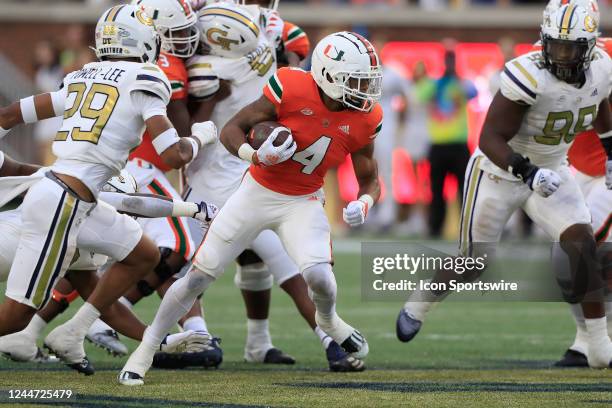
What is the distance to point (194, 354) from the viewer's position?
662 cm

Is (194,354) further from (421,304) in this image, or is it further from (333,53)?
(333,53)

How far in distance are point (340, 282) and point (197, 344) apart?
498 centimetres

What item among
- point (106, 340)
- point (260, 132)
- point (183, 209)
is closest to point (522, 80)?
point (260, 132)

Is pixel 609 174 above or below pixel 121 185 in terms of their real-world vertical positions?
below

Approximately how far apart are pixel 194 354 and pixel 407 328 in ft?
3.90

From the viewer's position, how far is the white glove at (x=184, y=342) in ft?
20.7

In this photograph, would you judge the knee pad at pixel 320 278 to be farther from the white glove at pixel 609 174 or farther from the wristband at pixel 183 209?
the white glove at pixel 609 174

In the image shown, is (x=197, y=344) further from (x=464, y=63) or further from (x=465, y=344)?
(x=464, y=63)

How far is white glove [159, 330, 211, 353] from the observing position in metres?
6.32

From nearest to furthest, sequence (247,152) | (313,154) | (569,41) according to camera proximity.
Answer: (247,152), (313,154), (569,41)

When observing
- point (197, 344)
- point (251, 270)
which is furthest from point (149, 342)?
point (251, 270)

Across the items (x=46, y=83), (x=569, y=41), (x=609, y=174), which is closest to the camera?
(x=569, y=41)

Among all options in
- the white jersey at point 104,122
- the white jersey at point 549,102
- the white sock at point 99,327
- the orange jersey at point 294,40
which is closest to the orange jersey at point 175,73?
the orange jersey at point 294,40

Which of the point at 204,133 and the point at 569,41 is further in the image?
the point at 569,41
